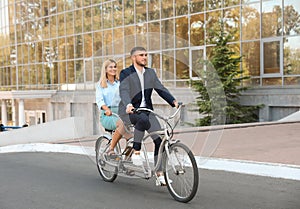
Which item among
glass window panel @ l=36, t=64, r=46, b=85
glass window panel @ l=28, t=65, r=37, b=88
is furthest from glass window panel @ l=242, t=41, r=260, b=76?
glass window panel @ l=28, t=65, r=37, b=88

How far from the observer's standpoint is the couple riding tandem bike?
6.16 metres

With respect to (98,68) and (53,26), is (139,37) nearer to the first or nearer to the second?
(98,68)

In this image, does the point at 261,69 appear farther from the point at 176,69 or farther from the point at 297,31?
the point at 176,69

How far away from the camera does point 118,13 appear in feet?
107

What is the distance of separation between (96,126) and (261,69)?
610 inches

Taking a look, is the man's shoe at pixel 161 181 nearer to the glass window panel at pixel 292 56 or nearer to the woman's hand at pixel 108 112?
the woman's hand at pixel 108 112

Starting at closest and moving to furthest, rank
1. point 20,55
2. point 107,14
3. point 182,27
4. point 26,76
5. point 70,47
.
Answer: point 182,27 → point 107,14 → point 70,47 → point 26,76 → point 20,55

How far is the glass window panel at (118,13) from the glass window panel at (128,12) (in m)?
0.48

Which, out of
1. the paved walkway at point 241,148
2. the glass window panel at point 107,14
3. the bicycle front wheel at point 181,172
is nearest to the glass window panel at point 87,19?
the glass window panel at point 107,14

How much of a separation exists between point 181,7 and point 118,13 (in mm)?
6467

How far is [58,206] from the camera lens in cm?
630

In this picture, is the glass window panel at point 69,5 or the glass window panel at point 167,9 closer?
the glass window panel at point 167,9

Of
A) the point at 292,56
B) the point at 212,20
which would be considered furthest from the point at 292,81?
the point at 212,20

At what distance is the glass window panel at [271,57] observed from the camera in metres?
22.2
